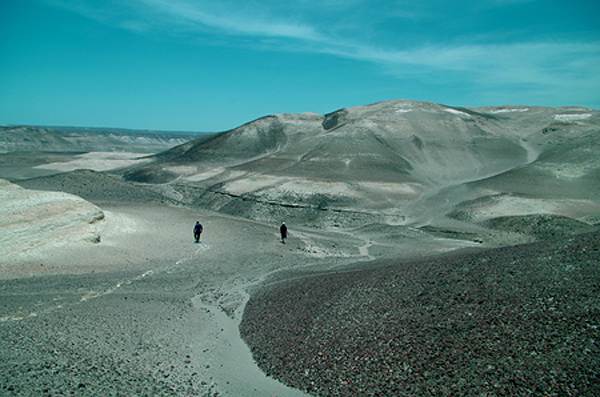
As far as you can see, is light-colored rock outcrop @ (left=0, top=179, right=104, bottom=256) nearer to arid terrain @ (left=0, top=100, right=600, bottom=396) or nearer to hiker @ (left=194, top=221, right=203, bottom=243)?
arid terrain @ (left=0, top=100, right=600, bottom=396)

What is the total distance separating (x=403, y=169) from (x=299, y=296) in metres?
41.5

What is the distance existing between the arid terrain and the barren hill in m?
0.52

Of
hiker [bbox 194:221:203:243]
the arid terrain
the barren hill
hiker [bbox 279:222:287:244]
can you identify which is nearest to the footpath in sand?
the arid terrain

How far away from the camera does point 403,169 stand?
51.4 m

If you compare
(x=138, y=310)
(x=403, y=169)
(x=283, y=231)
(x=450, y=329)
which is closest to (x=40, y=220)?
(x=138, y=310)

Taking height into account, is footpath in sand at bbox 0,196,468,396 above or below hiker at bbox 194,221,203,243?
below

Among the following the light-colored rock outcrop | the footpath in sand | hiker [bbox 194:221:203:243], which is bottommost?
the footpath in sand

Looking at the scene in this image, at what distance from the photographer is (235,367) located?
366 inches

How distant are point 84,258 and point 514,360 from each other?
16.1m

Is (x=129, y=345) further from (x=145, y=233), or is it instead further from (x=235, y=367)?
(x=145, y=233)

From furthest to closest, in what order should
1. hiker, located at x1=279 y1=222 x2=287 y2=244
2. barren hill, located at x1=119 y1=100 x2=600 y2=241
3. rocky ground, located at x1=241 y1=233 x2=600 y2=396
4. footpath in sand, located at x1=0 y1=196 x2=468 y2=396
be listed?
barren hill, located at x1=119 y1=100 x2=600 y2=241
hiker, located at x1=279 y1=222 x2=287 y2=244
footpath in sand, located at x1=0 y1=196 x2=468 y2=396
rocky ground, located at x1=241 y1=233 x2=600 y2=396

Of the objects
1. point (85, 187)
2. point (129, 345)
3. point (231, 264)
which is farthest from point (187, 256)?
point (85, 187)

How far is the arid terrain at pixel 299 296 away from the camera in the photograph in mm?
7648

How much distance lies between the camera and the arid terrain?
765 cm
